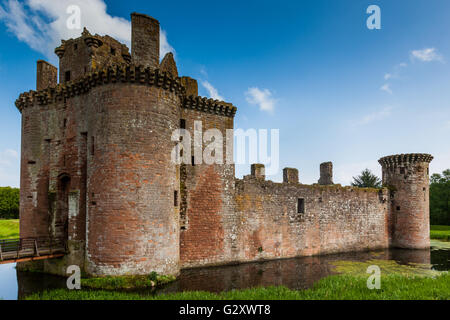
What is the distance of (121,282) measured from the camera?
11.9 meters

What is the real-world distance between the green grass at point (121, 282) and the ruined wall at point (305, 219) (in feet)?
22.1

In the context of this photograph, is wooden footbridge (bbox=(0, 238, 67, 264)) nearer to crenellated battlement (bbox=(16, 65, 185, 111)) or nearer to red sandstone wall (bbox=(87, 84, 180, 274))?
red sandstone wall (bbox=(87, 84, 180, 274))

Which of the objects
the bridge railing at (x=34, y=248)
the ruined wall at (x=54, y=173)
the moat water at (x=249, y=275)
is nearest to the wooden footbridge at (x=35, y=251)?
the bridge railing at (x=34, y=248)

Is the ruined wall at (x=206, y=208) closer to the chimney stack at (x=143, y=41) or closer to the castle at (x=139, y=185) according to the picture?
the castle at (x=139, y=185)

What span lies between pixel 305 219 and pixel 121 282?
518 inches

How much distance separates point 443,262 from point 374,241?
20.1 feet

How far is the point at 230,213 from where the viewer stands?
1753 cm

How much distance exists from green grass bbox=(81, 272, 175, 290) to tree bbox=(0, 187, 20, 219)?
168ft

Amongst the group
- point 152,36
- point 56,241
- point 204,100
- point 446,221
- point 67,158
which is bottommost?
point 446,221

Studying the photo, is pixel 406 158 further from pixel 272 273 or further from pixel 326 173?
pixel 272 273

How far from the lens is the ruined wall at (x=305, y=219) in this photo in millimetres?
18469
